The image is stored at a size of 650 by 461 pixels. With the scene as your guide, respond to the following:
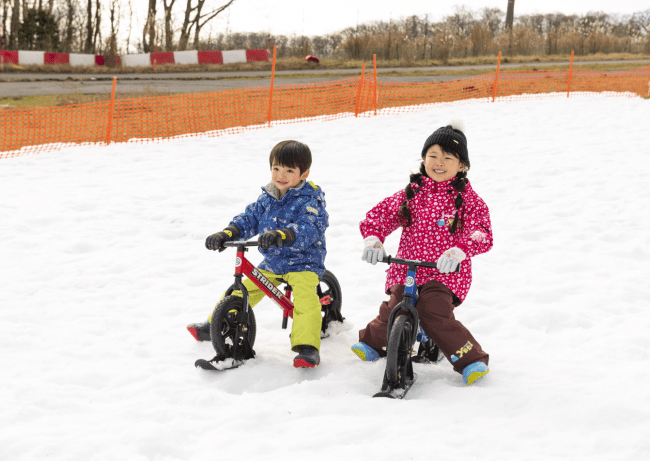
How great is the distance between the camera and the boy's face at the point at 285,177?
3.55 m

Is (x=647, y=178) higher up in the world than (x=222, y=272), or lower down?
higher up

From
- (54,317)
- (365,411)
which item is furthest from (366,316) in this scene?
(54,317)

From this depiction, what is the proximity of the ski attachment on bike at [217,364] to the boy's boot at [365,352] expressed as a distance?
773 mm

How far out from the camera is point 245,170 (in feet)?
29.2

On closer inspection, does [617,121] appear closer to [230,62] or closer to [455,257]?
[455,257]

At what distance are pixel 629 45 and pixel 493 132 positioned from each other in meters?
28.6

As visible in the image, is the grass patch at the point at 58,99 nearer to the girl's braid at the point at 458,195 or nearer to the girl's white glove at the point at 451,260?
the girl's braid at the point at 458,195

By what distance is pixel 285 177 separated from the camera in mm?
3568

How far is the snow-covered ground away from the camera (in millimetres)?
2756

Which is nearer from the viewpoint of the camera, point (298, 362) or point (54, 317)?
point (298, 362)

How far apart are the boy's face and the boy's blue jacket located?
36 millimetres

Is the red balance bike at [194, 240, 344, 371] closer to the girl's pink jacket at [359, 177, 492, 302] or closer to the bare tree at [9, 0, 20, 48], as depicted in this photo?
the girl's pink jacket at [359, 177, 492, 302]

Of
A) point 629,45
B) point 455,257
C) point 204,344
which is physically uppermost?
point 629,45

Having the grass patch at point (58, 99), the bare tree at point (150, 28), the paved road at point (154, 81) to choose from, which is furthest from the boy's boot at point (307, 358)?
the bare tree at point (150, 28)
